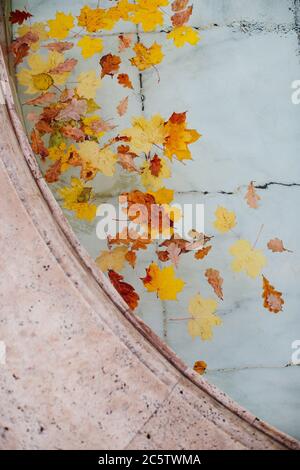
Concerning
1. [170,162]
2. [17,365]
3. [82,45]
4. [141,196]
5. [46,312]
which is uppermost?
[82,45]

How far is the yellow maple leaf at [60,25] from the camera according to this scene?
2672 mm

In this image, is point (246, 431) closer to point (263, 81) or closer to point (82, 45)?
point (263, 81)

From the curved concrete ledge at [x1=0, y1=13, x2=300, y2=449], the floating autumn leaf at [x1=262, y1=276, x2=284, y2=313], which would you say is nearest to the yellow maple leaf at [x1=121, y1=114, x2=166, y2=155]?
the floating autumn leaf at [x1=262, y1=276, x2=284, y2=313]

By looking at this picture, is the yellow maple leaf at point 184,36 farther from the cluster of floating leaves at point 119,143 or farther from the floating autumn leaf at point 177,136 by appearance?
the floating autumn leaf at point 177,136

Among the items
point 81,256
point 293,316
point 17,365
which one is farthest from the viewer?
point 293,316

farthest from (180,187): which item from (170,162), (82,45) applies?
(82,45)

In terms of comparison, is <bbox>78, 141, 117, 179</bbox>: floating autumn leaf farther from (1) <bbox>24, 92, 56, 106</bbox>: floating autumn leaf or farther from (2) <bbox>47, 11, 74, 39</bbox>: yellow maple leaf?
(2) <bbox>47, 11, 74, 39</bbox>: yellow maple leaf

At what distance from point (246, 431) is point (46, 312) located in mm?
783

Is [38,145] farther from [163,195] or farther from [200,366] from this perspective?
[200,366]

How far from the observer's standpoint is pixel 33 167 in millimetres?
1708

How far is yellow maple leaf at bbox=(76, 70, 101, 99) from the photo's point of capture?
2631 millimetres

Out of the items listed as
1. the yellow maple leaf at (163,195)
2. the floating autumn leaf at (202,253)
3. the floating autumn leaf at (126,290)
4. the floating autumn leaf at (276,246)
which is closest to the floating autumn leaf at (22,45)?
the yellow maple leaf at (163,195)

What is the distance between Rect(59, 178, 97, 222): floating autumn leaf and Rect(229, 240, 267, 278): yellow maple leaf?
0.78 meters

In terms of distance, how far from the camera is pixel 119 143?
2586mm
